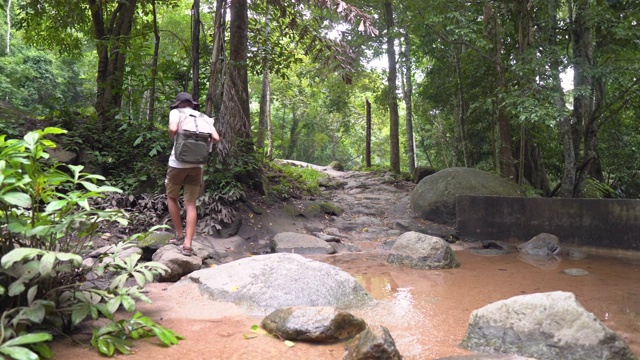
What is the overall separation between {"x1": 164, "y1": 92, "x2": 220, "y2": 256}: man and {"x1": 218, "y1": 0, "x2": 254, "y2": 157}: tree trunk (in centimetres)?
168

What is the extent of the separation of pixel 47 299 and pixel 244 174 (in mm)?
5343

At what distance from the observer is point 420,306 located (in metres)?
3.76

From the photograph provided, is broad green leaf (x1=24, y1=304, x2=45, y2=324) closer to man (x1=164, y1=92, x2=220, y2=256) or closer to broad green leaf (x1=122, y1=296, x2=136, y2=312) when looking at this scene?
broad green leaf (x1=122, y1=296, x2=136, y2=312)

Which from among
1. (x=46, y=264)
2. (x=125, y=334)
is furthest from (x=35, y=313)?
(x=125, y=334)

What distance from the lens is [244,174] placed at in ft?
25.4

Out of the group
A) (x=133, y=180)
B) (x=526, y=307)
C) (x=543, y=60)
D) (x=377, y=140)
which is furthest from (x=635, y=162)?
(x=377, y=140)

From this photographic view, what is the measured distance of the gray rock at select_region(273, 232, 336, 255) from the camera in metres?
6.12

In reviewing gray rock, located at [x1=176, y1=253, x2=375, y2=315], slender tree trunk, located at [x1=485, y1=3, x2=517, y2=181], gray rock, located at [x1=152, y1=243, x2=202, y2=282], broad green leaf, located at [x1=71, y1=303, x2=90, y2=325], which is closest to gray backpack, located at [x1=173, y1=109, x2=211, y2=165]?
gray rock, located at [x1=152, y1=243, x2=202, y2=282]

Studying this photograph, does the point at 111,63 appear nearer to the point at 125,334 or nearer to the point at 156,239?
the point at 156,239

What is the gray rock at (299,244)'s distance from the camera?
20.1 feet

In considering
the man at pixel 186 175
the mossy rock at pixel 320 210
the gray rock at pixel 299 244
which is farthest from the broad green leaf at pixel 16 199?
the mossy rock at pixel 320 210

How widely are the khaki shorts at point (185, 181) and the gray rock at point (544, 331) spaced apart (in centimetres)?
345

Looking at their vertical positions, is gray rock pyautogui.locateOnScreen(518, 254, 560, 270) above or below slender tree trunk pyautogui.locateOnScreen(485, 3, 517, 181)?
below

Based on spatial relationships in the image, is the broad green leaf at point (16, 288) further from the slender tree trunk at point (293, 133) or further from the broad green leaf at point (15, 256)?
the slender tree trunk at point (293, 133)
